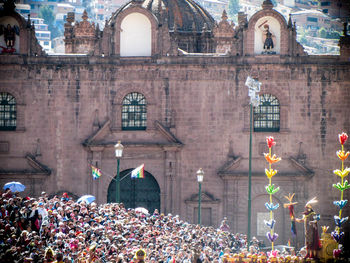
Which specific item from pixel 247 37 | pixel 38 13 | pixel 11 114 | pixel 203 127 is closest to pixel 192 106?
pixel 203 127

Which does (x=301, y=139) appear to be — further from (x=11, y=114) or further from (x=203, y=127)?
(x=11, y=114)

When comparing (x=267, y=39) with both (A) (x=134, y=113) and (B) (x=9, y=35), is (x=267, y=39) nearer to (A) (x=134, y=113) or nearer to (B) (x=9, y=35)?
(A) (x=134, y=113)

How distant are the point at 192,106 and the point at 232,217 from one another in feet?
20.8

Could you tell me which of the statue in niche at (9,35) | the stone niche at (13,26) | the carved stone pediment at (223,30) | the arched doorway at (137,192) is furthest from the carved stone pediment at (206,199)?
the statue in niche at (9,35)

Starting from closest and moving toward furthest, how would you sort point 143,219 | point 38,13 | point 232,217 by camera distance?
point 143,219 → point 232,217 → point 38,13

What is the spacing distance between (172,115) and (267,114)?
16.8 ft

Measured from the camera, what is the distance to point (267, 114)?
48875mm

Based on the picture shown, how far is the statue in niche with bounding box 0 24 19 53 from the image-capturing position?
49188 millimetres

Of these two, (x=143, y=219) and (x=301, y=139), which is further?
(x=301, y=139)

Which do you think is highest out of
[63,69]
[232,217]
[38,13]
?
[38,13]

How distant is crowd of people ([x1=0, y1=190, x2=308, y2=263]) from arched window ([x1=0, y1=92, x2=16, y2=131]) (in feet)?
38.3

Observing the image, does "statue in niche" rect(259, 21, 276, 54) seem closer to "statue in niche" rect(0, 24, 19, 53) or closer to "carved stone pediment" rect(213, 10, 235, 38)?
"carved stone pediment" rect(213, 10, 235, 38)

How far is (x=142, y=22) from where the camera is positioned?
49.3m

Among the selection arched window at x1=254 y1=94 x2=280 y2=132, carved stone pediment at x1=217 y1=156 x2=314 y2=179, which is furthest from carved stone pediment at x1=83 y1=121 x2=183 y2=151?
arched window at x1=254 y1=94 x2=280 y2=132
